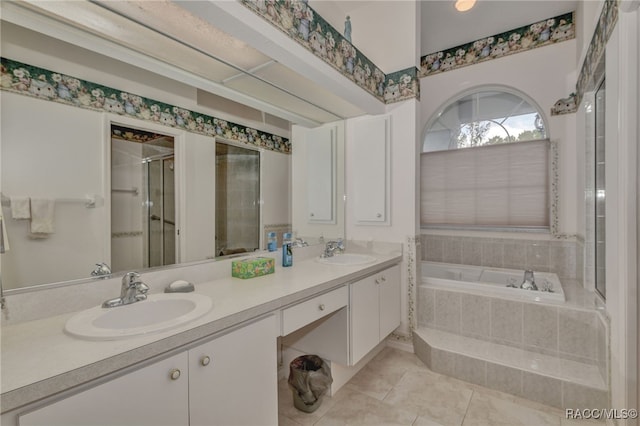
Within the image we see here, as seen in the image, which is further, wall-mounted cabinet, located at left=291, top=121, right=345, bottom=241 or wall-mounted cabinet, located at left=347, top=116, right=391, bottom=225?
wall-mounted cabinet, located at left=347, top=116, right=391, bottom=225

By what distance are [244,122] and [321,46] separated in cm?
68

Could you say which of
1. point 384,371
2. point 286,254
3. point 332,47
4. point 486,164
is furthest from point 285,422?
point 486,164

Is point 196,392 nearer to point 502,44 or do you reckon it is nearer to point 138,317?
point 138,317

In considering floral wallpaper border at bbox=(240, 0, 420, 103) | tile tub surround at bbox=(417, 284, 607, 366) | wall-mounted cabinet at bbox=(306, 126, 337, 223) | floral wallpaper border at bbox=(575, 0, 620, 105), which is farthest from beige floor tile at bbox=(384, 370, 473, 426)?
floral wallpaper border at bbox=(575, 0, 620, 105)

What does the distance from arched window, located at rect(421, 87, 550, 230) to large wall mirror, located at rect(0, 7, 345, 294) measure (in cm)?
256

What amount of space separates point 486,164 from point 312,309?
9.14ft

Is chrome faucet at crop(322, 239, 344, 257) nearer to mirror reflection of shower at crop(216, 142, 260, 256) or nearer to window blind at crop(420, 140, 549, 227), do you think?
mirror reflection of shower at crop(216, 142, 260, 256)

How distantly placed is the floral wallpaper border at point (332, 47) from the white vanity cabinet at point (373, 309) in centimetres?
148

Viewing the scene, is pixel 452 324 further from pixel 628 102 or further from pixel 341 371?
pixel 628 102

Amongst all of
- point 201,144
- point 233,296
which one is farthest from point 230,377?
point 201,144

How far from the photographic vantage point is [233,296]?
1.26 m

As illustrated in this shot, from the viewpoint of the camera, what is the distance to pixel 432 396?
6.17 feet

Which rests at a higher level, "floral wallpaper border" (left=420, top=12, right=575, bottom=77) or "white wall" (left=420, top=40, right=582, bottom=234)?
"floral wallpaper border" (left=420, top=12, right=575, bottom=77)

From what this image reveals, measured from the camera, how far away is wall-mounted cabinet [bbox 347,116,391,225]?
100 inches
